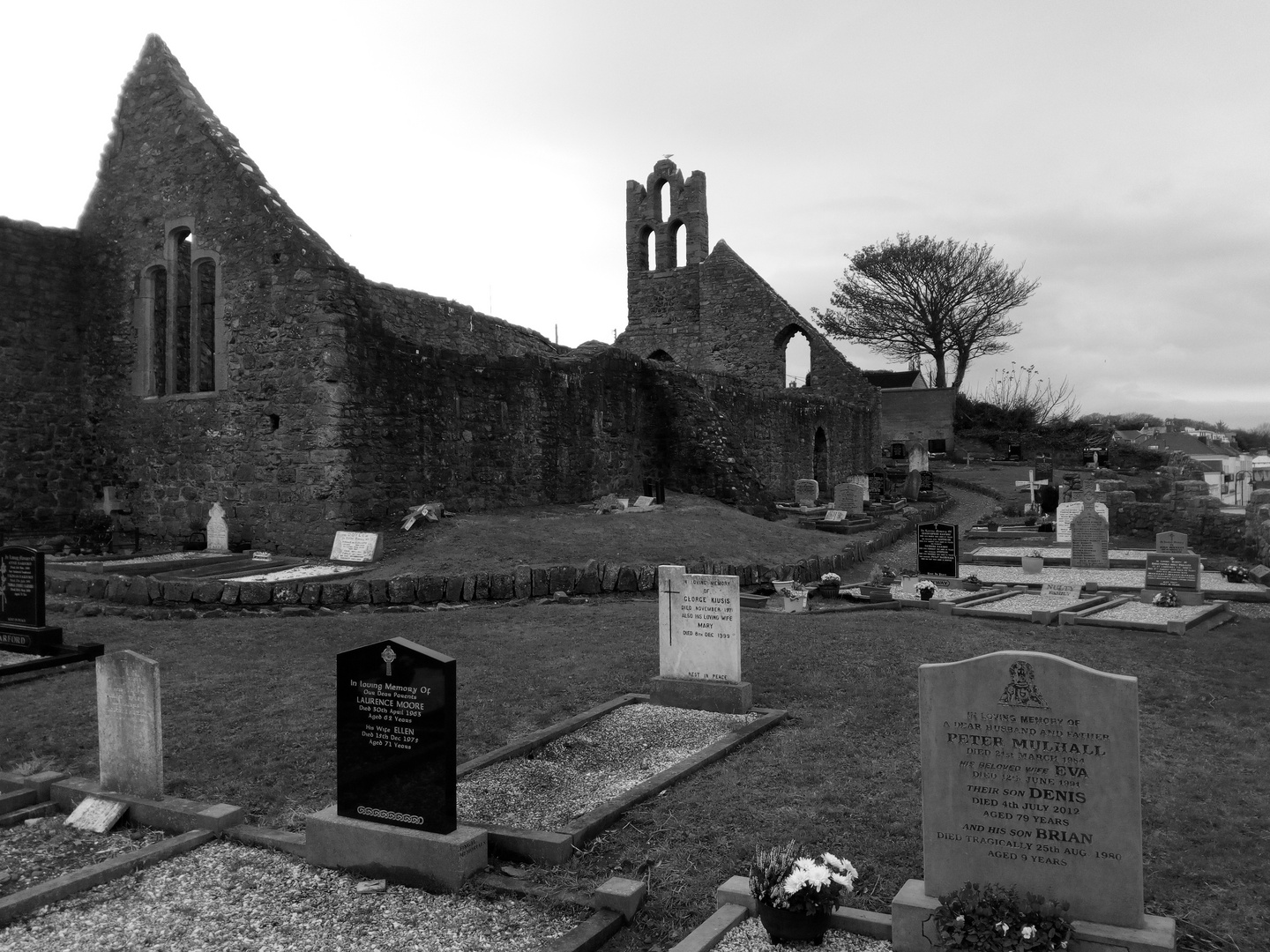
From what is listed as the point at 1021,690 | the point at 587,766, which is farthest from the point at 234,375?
the point at 1021,690

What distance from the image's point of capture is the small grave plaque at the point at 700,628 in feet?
24.0

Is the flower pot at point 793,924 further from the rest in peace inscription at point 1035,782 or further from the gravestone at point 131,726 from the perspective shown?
the gravestone at point 131,726

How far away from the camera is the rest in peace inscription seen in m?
3.54

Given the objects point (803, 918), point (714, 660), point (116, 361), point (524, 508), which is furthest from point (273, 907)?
point (116, 361)

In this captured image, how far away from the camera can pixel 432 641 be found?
9.38m

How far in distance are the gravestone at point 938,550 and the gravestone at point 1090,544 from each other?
2.99 metres

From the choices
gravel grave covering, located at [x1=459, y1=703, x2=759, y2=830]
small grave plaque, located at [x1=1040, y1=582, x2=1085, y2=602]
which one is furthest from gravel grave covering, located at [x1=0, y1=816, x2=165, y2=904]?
small grave plaque, located at [x1=1040, y1=582, x2=1085, y2=602]

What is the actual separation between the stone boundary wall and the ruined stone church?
258cm

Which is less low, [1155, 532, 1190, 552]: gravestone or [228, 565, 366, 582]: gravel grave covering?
[1155, 532, 1190, 552]: gravestone

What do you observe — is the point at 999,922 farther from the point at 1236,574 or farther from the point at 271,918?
the point at 1236,574

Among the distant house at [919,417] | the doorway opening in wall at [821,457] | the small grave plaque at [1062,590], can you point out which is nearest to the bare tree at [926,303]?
the distant house at [919,417]

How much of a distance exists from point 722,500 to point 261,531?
10.3 m

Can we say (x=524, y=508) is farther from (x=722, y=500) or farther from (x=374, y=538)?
(x=722, y=500)

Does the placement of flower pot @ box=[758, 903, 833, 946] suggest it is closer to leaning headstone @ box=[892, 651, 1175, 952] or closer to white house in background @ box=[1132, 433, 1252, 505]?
leaning headstone @ box=[892, 651, 1175, 952]
